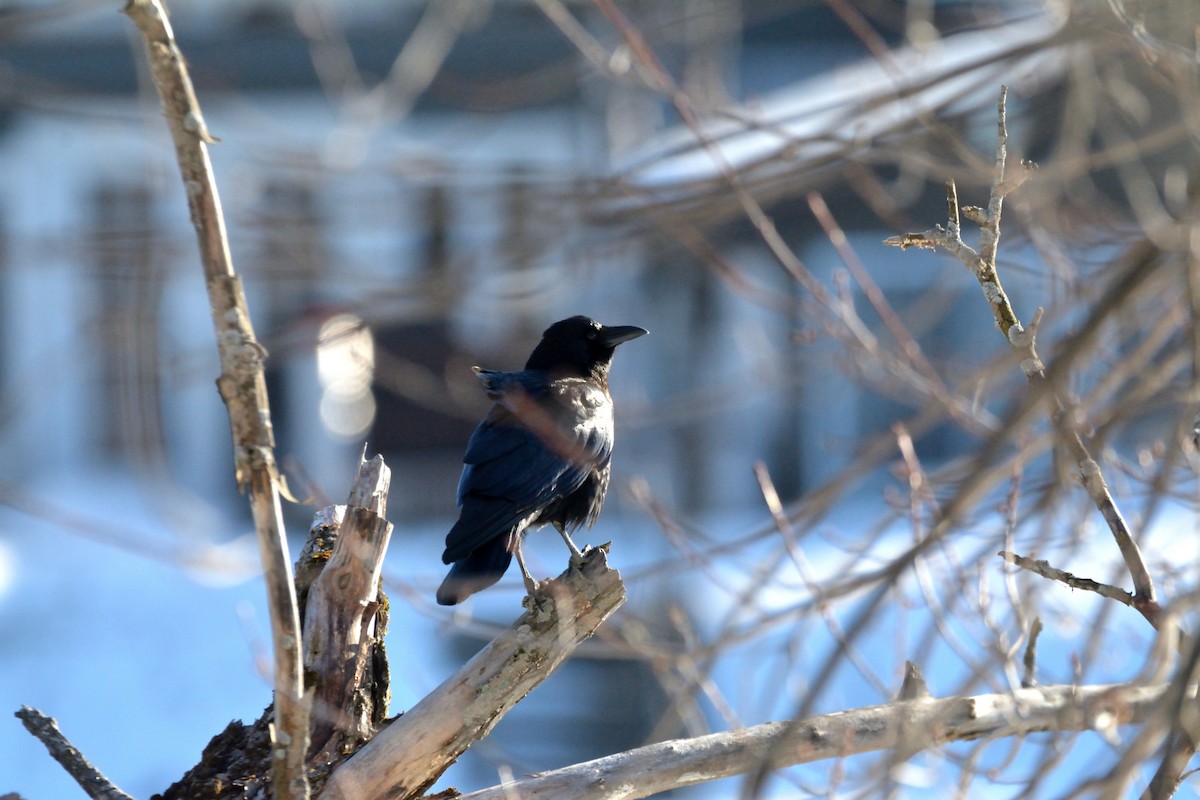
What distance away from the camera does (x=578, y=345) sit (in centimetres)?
543

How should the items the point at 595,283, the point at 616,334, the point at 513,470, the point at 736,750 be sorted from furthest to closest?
the point at 595,283, the point at 616,334, the point at 513,470, the point at 736,750

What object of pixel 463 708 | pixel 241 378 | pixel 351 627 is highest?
pixel 351 627

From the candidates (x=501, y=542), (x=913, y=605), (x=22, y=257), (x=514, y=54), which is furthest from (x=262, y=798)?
(x=514, y=54)

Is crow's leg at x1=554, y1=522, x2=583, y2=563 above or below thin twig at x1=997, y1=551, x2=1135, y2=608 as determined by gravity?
above

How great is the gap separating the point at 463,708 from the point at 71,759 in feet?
3.01

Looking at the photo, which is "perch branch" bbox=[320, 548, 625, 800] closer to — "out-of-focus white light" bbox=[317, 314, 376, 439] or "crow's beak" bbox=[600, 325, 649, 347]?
"crow's beak" bbox=[600, 325, 649, 347]

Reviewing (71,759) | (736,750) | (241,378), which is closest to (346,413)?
(71,759)

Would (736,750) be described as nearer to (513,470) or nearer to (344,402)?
(513,470)

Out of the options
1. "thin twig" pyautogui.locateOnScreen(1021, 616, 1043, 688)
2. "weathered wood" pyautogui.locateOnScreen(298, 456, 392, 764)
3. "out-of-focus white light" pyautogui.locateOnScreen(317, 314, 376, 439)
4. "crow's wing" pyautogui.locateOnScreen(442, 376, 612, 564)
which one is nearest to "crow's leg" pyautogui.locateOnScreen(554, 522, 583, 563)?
"crow's wing" pyautogui.locateOnScreen(442, 376, 612, 564)

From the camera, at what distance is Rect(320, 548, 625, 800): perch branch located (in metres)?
3.07

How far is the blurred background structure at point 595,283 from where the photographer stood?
4.07 metres

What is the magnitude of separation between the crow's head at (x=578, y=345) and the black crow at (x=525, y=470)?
0.16 ft

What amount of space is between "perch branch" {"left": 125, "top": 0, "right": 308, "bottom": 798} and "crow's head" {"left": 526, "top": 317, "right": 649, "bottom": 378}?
3.26m

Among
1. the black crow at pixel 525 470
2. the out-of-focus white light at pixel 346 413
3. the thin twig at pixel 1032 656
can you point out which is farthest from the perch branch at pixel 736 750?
the out-of-focus white light at pixel 346 413
